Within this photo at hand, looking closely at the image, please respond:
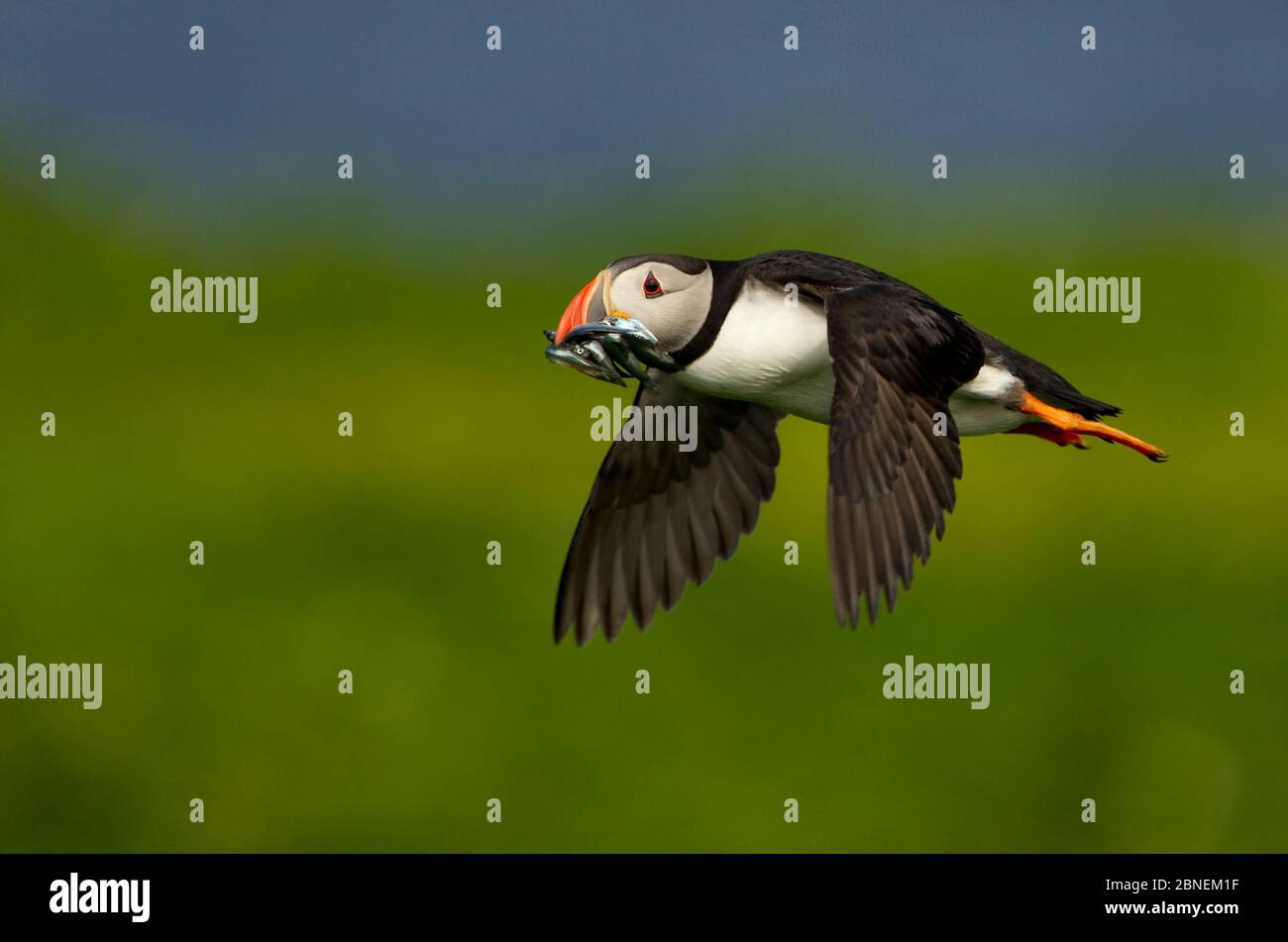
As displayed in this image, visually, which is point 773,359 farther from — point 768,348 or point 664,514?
point 664,514

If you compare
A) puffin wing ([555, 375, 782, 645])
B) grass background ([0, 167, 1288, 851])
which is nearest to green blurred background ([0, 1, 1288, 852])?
grass background ([0, 167, 1288, 851])

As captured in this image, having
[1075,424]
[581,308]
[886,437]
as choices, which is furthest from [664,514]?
[886,437]

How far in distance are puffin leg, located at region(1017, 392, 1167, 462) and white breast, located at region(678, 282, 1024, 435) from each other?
0.55 ft

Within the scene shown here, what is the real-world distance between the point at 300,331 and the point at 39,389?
121 inches

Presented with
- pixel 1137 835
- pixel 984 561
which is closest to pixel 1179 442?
pixel 984 561

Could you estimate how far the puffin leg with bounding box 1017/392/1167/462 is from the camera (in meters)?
8.57

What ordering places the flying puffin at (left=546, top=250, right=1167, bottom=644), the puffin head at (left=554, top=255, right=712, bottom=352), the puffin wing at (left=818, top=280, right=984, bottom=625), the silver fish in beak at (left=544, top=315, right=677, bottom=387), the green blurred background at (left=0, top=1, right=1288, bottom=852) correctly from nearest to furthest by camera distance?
the puffin wing at (left=818, top=280, right=984, bottom=625) < the flying puffin at (left=546, top=250, right=1167, bottom=644) < the silver fish in beak at (left=544, top=315, right=677, bottom=387) < the puffin head at (left=554, top=255, right=712, bottom=352) < the green blurred background at (left=0, top=1, right=1288, bottom=852)

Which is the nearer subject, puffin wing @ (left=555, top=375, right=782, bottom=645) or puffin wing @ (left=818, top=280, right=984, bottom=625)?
puffin wing @ (left=818, top=280, right=984, bottom=625)

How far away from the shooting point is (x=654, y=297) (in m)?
8.26

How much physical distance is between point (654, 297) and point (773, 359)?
21.2 inches

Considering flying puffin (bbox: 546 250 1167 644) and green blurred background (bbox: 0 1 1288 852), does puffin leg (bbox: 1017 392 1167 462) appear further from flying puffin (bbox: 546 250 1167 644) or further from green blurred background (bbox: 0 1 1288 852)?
green blurred background (bbox: 0 1 1288 852)

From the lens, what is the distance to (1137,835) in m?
17.8

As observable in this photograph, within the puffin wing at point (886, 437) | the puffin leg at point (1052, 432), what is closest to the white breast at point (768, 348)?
the puffin wing at point (886, 437)

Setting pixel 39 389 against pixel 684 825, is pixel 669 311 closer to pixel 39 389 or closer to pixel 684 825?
pixel 684 825
